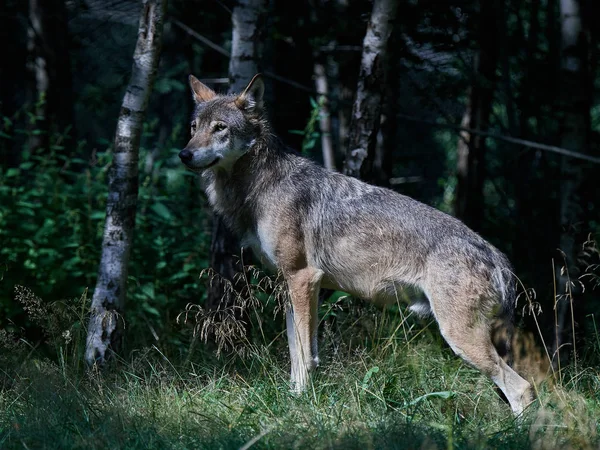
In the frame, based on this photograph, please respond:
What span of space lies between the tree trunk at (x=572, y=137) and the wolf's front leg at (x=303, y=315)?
221cm

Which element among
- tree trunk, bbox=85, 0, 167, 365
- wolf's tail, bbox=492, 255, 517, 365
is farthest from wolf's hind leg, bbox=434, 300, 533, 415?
tree trunk, bbox=85, 0, 167, 365

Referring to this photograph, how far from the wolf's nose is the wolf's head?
0.09 meters

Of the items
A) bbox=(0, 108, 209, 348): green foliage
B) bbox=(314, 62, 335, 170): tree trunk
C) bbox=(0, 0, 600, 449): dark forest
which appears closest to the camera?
bbox=(0, 0, 600, 449): dark forest

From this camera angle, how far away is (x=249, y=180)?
5668mm

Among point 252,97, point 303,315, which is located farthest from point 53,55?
point 303,315

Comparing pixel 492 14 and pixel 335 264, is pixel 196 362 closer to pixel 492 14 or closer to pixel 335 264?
pixel 335 264

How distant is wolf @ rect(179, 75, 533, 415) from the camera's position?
5051 mm

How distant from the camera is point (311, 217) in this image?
5586mm

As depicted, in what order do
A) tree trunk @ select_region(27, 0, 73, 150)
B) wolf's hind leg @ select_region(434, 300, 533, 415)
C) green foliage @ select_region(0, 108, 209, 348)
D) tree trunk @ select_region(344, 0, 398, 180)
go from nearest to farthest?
wolf's hind leg @ select_region(434, 300, 533, 415), tree trunk @ select_region(344, 0, 398, 180), green foliage @ select_region(0, 108, 209, 348), tree trunk @ select_region(27, 0, 73, 150)

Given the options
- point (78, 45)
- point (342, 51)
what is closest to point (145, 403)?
point (342, 51)

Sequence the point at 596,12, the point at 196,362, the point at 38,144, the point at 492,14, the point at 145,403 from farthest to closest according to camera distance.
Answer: the point at 38,144 → the point at 492,14 → the point at 596,12 → the point at 196,362 → the point at 145,403

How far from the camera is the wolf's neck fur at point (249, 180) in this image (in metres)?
5.63

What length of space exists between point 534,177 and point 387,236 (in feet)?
17.1

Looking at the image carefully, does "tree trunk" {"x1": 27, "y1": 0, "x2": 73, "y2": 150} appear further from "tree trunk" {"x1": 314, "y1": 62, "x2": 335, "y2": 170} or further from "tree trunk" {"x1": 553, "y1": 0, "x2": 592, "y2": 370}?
"tree trunk" {"x1": 553, "y1": 0, "x2": 592, "y2": 370}
